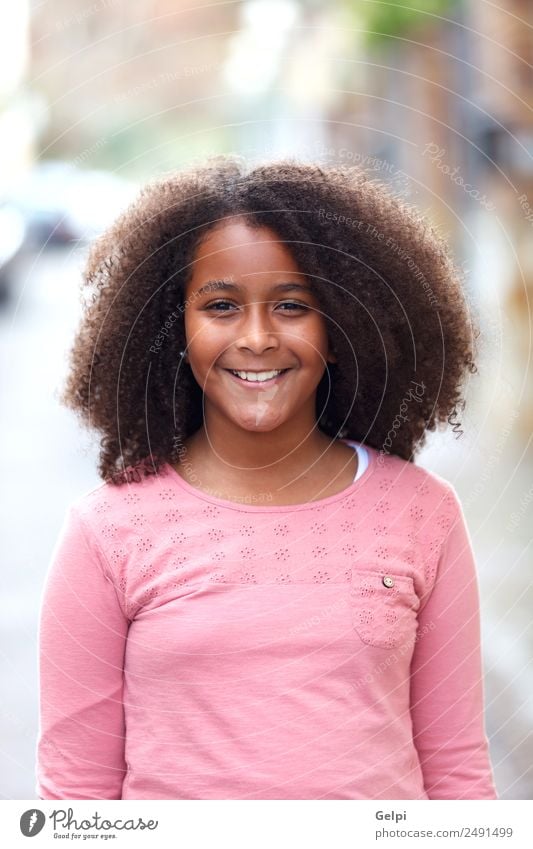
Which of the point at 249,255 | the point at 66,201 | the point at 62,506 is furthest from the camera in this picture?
the point at 62,506

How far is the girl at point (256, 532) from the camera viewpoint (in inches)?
27.4

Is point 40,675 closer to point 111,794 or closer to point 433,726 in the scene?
point 111,794

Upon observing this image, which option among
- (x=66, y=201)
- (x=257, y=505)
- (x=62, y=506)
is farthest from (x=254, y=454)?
(x=62, y=506)

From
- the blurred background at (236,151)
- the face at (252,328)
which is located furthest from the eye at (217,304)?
the blurred background at (236,151)

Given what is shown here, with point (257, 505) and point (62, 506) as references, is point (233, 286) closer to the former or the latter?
point (257, 505)

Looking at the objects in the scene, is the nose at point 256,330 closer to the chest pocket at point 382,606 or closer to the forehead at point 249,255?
the forehead at point 249,255

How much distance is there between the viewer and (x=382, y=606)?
717 mm

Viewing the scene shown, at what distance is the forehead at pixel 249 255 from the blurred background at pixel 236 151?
7 centimetres

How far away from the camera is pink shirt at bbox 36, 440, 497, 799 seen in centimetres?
70

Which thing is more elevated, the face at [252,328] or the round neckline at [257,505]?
the face at [252,328]

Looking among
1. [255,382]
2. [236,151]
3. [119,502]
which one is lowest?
[119,502]

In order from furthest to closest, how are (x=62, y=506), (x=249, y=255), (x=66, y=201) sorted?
(x=62, y=506)
(x=66, y=201)
(x=249, y=255)

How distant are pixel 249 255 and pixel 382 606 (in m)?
0.26
